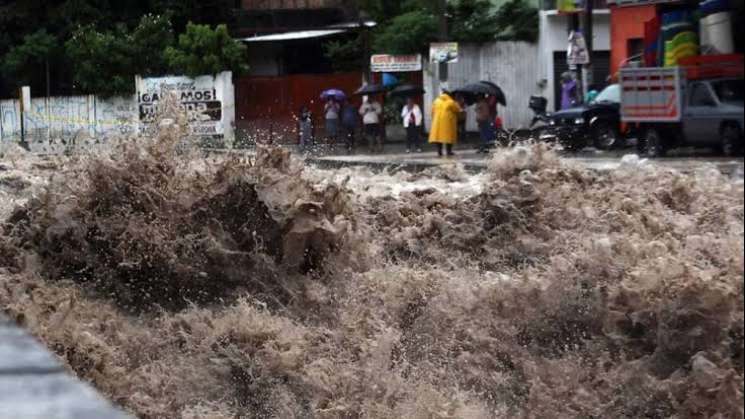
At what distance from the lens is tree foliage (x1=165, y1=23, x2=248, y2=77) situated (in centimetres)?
3544

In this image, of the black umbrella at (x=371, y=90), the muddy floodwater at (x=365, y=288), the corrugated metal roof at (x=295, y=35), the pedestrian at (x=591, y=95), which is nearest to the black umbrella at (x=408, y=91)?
the black umbrella at (x=371, y=90)

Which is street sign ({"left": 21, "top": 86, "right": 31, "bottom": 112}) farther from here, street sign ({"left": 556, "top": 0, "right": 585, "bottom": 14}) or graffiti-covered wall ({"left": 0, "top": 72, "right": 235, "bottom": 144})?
street sign ({"left": 556, "top": 0, "right": 585, "bottom": 14})

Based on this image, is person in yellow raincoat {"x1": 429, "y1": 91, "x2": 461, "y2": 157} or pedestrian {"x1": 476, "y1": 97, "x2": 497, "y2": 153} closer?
person in yellow raincoat {"x1": 429, "y1": 91, "x2": 461, "y2": 157}

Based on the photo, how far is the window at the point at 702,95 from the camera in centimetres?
425

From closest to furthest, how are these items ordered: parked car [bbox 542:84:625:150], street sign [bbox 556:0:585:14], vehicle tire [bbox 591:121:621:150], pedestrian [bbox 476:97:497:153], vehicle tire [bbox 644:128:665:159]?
vehicle tire [bbox 644:128:665:159]
vehicle tire [bbox 591:121:621:150]
parked car [bbox 542:84:625:150]
pedestrian [bbox 476:97:497:153]
street sign [bbox 556:0:585:14]

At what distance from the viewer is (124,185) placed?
479 inches

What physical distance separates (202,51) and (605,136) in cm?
1854

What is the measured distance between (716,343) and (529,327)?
288 centimetres

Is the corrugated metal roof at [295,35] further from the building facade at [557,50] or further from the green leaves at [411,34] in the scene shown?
the building facade at [557,50]

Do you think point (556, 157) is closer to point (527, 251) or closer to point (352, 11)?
point (527, 251)

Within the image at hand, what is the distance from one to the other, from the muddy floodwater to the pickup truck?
0.47 m

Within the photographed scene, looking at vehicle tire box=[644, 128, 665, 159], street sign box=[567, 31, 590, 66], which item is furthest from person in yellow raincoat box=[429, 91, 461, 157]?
vehicle tire box=[644, 128, 665, 159]

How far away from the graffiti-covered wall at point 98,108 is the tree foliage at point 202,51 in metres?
0.41

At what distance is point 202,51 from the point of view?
3566 centimetres
